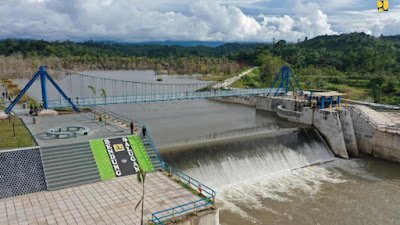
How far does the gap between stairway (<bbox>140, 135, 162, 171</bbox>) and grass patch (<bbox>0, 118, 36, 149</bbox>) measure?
23.6ft

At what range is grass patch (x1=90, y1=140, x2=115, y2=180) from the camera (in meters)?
18.4

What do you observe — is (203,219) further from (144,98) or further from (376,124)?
Result: (376,124)

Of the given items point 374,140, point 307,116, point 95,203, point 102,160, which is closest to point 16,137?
point 102,160

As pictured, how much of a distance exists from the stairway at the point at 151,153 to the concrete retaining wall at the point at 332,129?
21.1 meters

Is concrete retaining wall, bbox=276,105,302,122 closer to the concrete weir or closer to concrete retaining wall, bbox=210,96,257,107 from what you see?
the concrete weir

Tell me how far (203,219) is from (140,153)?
805 cm

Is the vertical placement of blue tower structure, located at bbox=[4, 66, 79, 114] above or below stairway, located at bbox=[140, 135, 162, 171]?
above

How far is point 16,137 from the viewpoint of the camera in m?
21.0

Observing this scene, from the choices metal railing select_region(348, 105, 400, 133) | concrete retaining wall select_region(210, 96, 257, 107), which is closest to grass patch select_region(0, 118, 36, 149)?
metal railing select_region(348, 105, 400, 133)

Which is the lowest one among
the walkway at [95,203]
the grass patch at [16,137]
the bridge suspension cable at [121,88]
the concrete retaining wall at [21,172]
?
the walkway at [95,203]

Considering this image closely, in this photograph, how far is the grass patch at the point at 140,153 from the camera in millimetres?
19750

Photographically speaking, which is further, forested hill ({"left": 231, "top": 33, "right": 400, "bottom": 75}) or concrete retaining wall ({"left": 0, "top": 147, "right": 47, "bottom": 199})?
forested hill ({"left": 231, "top": 33, "right": 400, "bottom": 75})

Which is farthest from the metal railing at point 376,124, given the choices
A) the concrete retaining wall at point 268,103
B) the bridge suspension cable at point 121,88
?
the bridge suspension cable at point 121,88

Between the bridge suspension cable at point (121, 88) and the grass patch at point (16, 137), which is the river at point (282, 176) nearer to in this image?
the grass patch at point (16, 137)
